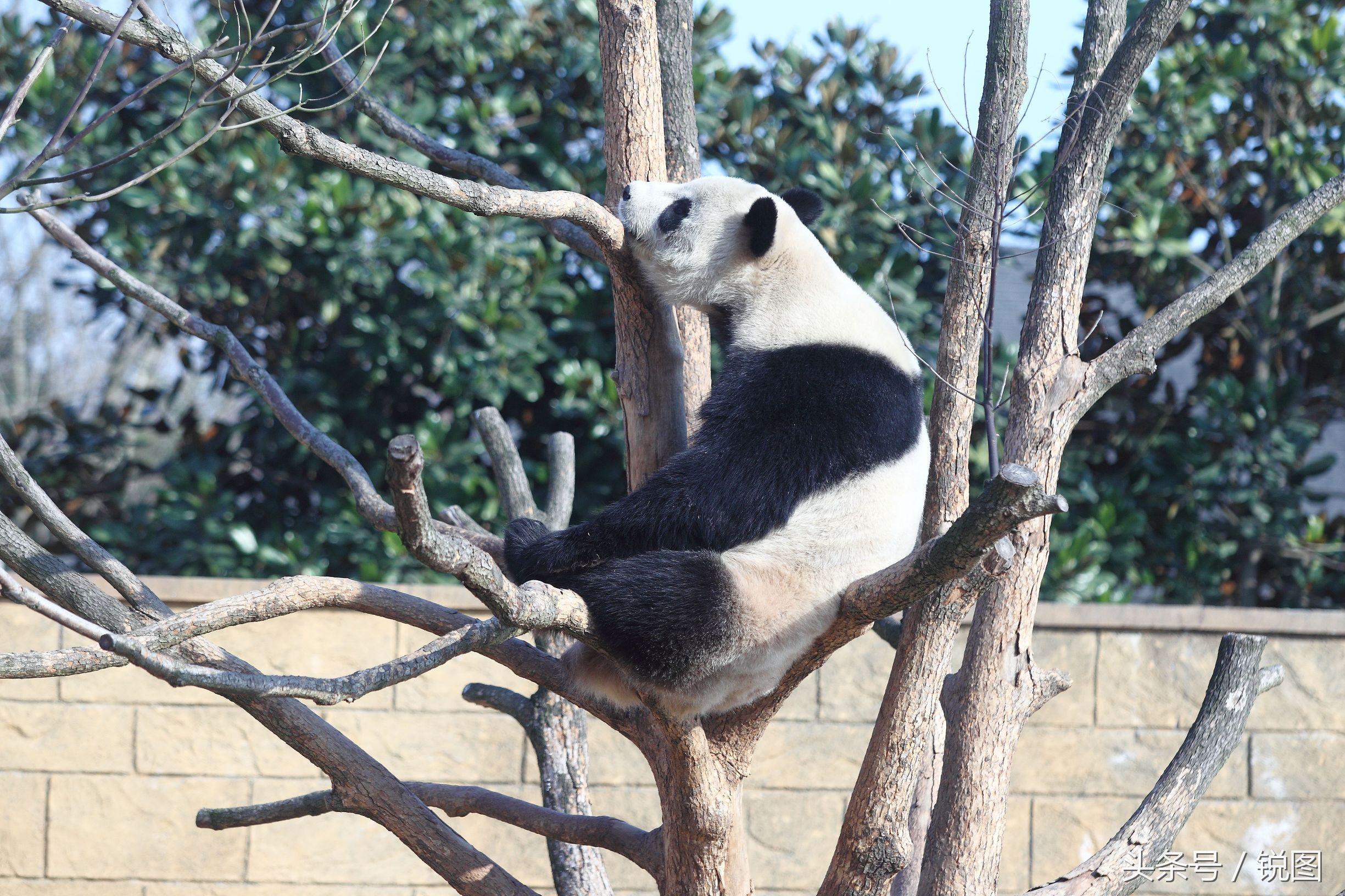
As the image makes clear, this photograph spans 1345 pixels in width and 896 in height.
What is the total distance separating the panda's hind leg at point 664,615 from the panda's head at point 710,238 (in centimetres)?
67

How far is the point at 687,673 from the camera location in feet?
6.73

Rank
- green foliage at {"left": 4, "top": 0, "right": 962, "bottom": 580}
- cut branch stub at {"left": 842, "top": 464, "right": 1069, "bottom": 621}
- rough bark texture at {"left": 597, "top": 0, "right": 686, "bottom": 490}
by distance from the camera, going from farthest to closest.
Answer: green foliage at {"left": 4, "top": 0, "right": 962, "bottom": 580} → rough bark texture at {"left": 597, "top": 0, "right": 686, "bottom": 490} → cut branch stub at {"left": 842, "top": 464, "right": 1069, "bottom": 621}

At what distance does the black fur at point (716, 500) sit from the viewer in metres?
2.05

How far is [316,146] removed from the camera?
167cm

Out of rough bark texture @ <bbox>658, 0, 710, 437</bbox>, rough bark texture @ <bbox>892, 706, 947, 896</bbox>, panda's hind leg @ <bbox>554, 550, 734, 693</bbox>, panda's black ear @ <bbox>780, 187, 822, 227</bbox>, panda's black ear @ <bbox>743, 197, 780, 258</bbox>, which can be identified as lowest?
rough bark texture @ <bbox>892, 706, 947, 896</bbox>

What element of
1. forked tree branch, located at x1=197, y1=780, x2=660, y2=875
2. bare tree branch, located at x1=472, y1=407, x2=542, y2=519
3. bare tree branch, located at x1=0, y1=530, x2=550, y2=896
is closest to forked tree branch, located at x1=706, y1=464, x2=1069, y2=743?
forked tree branch, located at x1=197, y1=780, x2=660, y2=875

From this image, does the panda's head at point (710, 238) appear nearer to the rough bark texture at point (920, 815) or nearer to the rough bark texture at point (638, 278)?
the rough bark texture at point (638, 278)

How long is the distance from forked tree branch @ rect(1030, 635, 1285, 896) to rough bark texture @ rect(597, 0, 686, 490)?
3.95 ft

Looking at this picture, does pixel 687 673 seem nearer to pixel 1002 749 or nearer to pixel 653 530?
pixel 653 530

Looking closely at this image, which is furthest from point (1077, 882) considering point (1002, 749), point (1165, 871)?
point (1165, 871)

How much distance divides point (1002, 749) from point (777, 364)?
912 mm

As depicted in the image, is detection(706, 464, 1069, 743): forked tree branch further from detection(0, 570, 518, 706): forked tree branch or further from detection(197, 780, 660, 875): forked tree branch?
detection(0, 570, 518, 706): forked tree branch

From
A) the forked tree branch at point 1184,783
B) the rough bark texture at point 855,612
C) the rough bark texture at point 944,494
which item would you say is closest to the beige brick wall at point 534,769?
the rough bark texture at point 855,612

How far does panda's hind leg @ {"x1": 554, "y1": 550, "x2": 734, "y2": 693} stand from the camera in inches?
79.7
